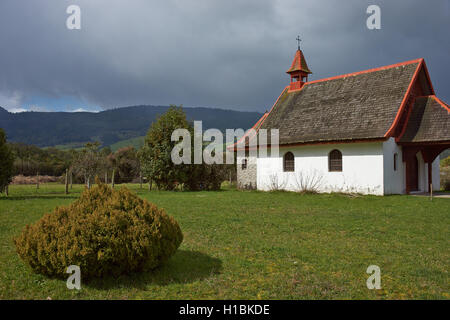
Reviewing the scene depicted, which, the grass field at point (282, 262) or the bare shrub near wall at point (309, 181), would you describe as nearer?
the grass field at point (282, 262)

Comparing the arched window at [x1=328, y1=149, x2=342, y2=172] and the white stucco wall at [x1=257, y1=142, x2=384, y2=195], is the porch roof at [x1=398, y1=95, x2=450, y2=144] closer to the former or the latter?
the white stucco wall at [x1=257, y1=142, x2=384, y2=195]

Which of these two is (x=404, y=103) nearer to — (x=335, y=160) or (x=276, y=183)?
(x=335, y=160)

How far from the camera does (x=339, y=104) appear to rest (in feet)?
68.1

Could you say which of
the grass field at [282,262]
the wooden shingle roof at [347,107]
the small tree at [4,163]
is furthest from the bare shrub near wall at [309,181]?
the small tree at [4,163]

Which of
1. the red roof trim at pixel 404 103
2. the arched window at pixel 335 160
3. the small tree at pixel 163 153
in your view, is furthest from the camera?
the small tree at pixel 163 153

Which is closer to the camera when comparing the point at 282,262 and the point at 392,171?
the point at 282,262

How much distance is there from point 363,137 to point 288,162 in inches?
206

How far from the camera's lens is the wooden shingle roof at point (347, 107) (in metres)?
18.3

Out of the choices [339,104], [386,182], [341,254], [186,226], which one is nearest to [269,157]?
[339,104]

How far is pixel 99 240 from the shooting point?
4.88m

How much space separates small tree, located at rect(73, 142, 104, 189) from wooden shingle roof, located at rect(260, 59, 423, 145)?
1338 centimetres

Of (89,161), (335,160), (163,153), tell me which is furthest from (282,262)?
(89,161)

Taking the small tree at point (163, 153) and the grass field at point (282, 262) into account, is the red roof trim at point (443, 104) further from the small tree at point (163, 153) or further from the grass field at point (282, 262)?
the small tree at point (163, 153)

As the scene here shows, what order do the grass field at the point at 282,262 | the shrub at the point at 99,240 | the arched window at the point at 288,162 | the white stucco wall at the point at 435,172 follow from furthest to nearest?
the arched window at the point at 288,162 < the white stucco wall at the point at 435,172 < the shrub at the point at 99,240 < the grass field at the point at 282,262
